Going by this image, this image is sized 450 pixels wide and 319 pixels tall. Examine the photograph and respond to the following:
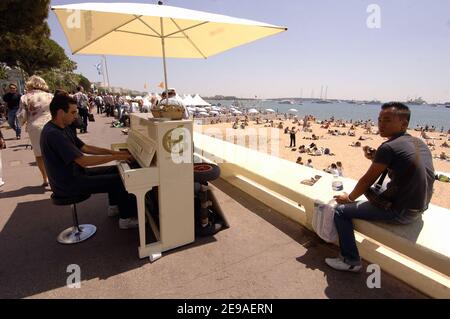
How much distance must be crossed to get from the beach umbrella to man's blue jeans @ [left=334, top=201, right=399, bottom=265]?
2284mm

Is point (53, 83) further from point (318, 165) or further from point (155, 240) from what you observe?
point (155, 240)

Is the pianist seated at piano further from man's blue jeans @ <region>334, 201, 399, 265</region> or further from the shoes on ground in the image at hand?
man's blue jeans @ <region>334, 201, 399, 265</region>

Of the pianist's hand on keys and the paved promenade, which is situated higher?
the pianist's hand on keys

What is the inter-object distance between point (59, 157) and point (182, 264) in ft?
5.78

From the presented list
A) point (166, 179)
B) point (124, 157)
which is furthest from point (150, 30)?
point (166, 179)

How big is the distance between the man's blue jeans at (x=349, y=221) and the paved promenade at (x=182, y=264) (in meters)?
0.20

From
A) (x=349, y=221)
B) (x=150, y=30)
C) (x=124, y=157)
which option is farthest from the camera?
(x=150, y=30)

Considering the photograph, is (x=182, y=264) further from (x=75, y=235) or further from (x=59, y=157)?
(x=59, y=157)

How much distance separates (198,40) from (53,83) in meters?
42.2

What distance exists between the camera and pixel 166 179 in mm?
2711

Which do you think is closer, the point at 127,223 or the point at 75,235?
the point at 75,235

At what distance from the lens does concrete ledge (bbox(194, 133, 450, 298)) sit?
212 centimetres

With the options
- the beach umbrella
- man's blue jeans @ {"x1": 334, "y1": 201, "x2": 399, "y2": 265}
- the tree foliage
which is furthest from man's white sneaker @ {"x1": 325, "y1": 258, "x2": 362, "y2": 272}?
the tree foliage

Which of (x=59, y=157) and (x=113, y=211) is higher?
(x=59, y=157)
